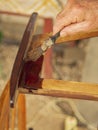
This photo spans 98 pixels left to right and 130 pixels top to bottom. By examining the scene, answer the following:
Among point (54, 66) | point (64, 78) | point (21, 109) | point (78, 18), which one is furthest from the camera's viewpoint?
point (54, 66)

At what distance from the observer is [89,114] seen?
184cm

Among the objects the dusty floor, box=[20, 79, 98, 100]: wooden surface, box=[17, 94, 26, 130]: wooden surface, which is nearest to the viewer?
box=[20, 79, 98, 100]: wooden surface

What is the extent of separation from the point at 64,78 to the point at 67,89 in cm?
145

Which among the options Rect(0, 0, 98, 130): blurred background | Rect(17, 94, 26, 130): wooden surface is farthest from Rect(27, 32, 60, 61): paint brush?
Rect(0, 0, 98, 130): blurred background

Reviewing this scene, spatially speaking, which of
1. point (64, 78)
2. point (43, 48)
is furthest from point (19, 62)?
point (64, 78)

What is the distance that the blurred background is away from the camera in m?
1.75

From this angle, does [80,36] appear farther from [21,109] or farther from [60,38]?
[21,109]

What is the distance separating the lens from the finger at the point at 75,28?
31.0 inches

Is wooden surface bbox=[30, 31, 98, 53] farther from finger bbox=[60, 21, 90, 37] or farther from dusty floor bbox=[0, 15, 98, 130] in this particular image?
dusty floor bbox=[0, 15, 98, 130]

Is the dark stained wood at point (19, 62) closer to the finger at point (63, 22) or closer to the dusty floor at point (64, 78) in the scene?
the finger at point (63, 22)

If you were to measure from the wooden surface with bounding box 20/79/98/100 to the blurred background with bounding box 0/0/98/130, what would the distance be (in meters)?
0.74

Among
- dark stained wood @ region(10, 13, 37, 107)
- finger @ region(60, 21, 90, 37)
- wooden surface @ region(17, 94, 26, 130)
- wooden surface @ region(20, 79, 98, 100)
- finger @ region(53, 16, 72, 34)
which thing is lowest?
wooden surface @ region(17, 94, 26, 130)

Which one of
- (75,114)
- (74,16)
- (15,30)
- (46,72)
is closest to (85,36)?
(74,16)

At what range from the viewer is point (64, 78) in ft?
7.35
